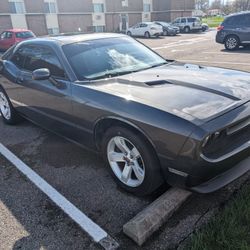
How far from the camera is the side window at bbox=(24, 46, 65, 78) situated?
3.75 meters

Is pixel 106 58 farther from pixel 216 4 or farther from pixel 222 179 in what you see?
pixel 216 4

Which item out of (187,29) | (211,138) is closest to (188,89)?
(211,138)

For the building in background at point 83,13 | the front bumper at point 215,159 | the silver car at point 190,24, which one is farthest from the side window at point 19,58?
the silver car at point 190,24

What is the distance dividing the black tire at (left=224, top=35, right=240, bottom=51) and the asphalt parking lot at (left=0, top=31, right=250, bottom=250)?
1262 centimetres

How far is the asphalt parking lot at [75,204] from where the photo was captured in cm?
253

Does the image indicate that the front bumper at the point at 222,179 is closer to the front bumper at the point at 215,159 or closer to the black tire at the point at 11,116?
the front bumper at the point at 215,159

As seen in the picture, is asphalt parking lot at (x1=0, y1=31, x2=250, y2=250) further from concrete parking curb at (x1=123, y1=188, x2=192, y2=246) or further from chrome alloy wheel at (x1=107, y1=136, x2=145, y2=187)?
chrome alloy wheel at (x1=107, y1=136, x2=145, y2=187)

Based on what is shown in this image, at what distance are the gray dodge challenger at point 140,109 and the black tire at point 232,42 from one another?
11542 millimetres

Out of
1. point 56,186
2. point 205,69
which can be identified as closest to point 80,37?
point 205,69

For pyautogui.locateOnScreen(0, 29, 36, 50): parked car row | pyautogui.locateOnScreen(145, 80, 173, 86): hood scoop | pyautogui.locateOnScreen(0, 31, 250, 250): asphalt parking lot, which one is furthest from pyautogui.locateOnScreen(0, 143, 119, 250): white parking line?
pyautogui.locateOnScreen(0, 29, 36, 50): parked car row

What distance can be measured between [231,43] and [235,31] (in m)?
0.60

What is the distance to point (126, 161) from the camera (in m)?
3.07

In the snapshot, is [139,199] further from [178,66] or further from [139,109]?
[178,66]

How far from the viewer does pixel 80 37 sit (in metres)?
4.16
